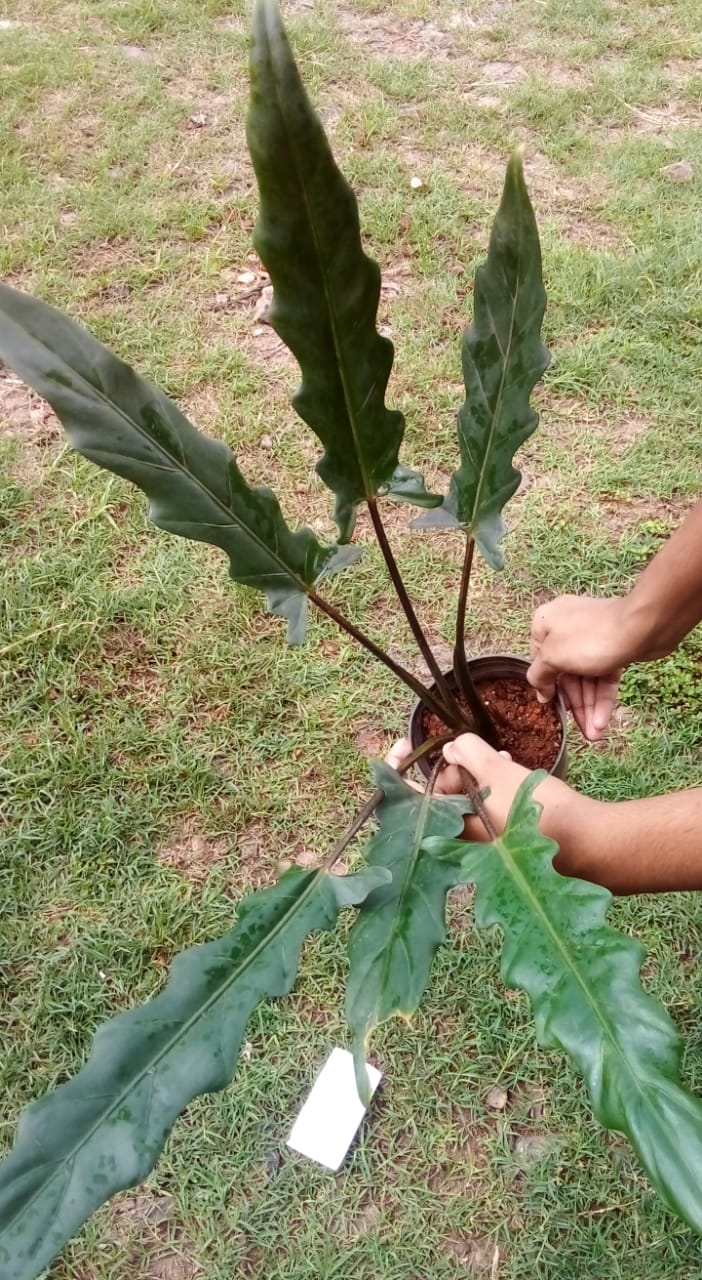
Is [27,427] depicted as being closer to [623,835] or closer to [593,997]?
[623,835]

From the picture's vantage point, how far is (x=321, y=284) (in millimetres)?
784

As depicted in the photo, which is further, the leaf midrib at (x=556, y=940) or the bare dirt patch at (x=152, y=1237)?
the bare dirt patch at (x=152, y=1237)

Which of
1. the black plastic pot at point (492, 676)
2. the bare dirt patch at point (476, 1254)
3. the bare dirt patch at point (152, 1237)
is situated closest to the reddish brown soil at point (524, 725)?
the black plastic pot at point (492, 676)

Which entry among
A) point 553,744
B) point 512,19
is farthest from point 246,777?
point 512,19

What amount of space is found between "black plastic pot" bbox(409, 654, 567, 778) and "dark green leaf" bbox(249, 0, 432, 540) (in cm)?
32

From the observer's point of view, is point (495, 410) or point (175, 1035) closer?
point (175, 1035)

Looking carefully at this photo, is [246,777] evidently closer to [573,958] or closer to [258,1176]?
[258,1176]

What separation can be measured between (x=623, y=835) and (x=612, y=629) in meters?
0.30

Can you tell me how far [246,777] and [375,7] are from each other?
2.27 m

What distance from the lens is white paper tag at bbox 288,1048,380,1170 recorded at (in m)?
1.29

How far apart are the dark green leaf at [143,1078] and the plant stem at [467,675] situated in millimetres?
331

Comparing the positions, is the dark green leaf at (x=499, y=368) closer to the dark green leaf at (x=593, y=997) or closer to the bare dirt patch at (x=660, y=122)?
the dark green leaf at (x=593, y=997)

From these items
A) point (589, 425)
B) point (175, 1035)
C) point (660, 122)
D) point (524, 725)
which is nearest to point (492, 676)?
point (524, 725)

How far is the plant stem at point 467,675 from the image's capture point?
1079 mm
